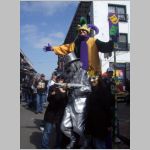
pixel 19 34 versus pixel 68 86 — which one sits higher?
pixel 19 34

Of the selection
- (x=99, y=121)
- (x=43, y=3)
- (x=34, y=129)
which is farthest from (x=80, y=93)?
(x=34, y=129)

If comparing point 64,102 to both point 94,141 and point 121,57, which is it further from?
point 121,57

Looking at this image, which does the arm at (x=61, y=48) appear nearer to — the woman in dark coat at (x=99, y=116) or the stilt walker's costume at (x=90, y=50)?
the stilt walker's costume at (x=90, y=50)

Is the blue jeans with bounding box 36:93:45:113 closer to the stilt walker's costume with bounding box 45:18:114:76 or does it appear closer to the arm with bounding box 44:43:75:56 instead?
the arm with bounding box 44:43:75:56

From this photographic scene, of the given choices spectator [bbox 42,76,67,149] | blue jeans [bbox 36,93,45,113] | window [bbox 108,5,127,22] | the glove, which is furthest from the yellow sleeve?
window [bbox 108,5,127,22]

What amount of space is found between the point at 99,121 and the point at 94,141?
0.40 m

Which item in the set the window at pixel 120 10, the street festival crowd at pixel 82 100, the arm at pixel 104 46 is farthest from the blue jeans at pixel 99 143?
the window at pixel 120 10

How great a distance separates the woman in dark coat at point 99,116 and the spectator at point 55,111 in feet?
2.48

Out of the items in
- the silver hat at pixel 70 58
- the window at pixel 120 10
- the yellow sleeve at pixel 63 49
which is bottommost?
the silver hat at pixel 70 58

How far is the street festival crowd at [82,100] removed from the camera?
5.45 m

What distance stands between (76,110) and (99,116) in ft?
1.44

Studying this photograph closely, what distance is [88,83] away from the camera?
5742 millimetres

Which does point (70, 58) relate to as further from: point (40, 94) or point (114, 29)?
point (40, 94)

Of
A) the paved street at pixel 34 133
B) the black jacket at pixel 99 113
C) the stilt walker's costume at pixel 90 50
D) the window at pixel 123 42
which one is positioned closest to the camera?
the black jacket at pixel 99 113
